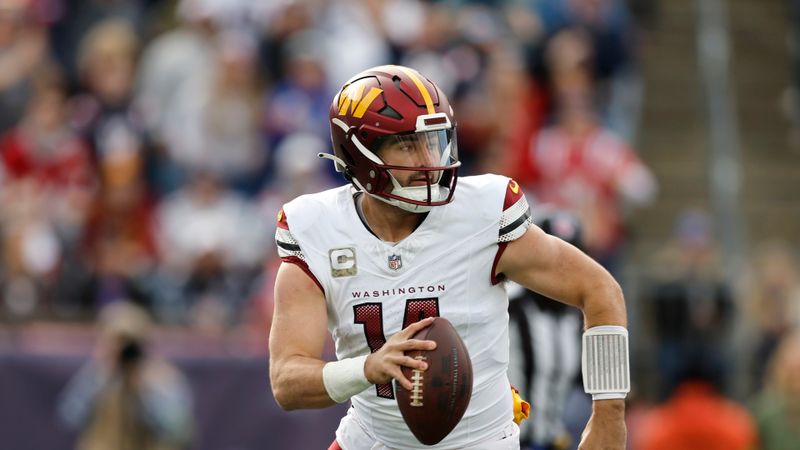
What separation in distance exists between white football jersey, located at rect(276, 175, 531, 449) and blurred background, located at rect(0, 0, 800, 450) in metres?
4.90

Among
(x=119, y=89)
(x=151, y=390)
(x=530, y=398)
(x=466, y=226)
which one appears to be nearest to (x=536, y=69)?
(x=119, y=89)

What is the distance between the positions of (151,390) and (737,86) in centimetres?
660

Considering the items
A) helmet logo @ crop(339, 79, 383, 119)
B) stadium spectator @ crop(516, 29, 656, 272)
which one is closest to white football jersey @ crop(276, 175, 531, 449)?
helmet logo @ crop(339, 79, 383, 119)

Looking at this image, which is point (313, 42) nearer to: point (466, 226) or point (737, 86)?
point (737, 86)

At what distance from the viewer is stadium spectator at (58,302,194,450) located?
386 inches

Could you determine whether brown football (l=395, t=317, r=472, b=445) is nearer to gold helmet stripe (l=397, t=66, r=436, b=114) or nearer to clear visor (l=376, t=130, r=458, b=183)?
clear visor (l=376, t=130, r=458, b=183)

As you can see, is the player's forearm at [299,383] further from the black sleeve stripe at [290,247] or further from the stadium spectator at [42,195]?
the stadium spectator at [42,195]

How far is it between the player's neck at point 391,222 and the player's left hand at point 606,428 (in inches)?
32.2

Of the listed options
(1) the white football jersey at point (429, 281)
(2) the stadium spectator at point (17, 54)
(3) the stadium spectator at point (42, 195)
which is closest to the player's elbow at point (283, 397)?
(1) the white football jersey at point (429, 281)

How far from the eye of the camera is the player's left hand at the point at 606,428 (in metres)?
4.82

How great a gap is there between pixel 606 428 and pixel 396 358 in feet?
2.58

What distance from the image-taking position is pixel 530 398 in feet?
22.1

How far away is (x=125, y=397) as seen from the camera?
32.7ft

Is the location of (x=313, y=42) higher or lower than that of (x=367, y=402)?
lower
